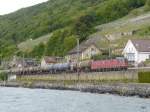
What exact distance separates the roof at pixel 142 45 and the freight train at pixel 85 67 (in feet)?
32.8

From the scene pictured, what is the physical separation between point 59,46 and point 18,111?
139 meters

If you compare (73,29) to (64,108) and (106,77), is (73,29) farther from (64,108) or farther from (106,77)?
(64,108)

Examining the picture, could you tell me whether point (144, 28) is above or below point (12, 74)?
above

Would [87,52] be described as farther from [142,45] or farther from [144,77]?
[144,77]

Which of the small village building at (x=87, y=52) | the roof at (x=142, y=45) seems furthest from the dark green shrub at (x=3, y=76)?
the roof at (x=142, y=45)

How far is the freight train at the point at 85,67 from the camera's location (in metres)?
101

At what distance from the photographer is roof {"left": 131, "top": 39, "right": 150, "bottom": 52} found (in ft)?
374

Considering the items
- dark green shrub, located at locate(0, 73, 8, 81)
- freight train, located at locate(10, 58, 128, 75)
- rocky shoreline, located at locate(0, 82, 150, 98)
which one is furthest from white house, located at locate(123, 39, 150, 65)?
dark green shrub, located at locate(0, 73, 8, 81)

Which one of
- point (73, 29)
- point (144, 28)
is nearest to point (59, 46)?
point (73, 29)

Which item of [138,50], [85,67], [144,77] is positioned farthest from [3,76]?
[144,77]

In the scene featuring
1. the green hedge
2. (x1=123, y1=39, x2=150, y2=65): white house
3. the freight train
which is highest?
(x1=123, y1=39, x2=150, y2=65): white house

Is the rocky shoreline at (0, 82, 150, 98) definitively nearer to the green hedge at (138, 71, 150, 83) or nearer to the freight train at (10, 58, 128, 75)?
the green hedge at (138, 71, 150, 83)

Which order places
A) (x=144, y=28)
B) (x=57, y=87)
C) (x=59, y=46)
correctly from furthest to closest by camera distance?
(x=59, y=46), (x=144, y=28), (x=57, y=87)

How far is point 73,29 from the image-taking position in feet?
652
